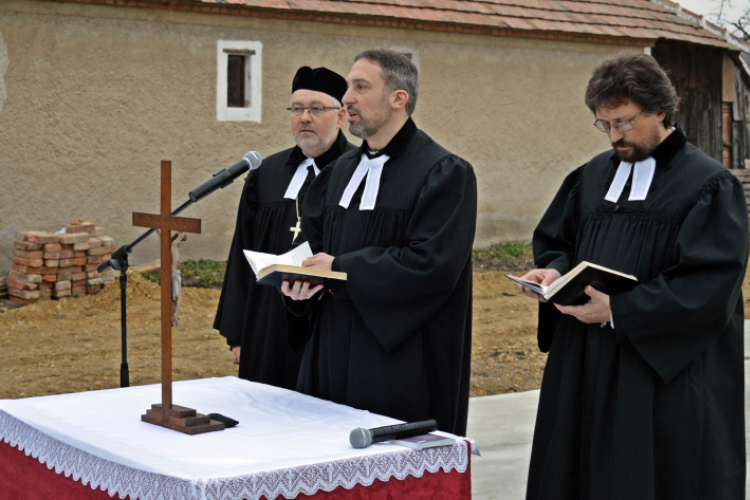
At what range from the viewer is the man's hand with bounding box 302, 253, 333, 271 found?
142 inches

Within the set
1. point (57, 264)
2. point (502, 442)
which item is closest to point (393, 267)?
point (502, 442)

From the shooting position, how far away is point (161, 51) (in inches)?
497

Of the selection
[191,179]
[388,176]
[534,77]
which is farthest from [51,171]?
[388,176]

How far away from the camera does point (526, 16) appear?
15.6 metres

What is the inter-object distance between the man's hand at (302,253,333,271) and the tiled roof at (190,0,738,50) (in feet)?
31.6

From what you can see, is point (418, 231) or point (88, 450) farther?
point (418, 231)

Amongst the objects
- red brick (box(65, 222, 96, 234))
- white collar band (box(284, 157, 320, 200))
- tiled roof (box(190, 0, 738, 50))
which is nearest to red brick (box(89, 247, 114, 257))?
red brick (box(65, 222, 96, 234))

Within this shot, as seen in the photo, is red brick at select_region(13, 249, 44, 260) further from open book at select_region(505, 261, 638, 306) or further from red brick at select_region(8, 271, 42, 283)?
open book at select_region(505, 261, 638, 306)

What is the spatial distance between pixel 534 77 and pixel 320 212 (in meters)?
12.4

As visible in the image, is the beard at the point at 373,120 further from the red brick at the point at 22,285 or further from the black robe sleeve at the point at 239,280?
the red brick at the point at 22,285

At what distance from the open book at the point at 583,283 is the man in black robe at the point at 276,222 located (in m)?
1.79

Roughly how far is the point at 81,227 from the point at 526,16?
804 centimetres

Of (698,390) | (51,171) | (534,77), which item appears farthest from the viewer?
(534,77)

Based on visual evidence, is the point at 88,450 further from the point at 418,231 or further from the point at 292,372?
the point at 292,372
